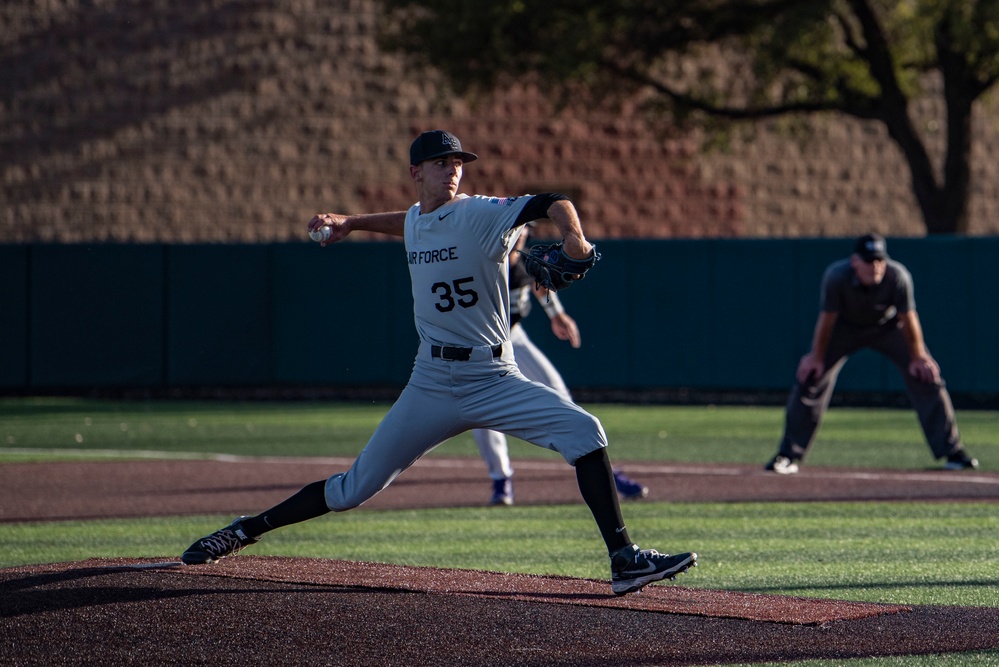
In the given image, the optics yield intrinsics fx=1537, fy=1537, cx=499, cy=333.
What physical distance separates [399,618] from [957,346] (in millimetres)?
16609

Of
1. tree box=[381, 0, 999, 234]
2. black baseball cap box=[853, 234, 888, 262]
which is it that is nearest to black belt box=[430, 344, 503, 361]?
black baseball cap box=[853, 234, 888, 262]

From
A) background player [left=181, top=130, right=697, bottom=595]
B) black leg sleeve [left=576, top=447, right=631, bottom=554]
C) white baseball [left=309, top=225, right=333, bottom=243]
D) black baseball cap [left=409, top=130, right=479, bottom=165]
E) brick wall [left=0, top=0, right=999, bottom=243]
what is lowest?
black leg sleeve [left=576, top=447, right=631, bottom=554]

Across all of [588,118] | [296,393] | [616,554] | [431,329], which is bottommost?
[296,393]

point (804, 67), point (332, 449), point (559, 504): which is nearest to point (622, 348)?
point (804, 67)

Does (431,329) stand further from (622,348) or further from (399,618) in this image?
(622,348)

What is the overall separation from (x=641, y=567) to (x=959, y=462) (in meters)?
7.39

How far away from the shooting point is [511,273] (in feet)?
34.5

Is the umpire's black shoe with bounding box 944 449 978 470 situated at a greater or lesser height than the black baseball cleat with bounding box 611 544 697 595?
lesser

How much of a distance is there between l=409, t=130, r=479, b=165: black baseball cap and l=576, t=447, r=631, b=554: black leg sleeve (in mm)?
1504

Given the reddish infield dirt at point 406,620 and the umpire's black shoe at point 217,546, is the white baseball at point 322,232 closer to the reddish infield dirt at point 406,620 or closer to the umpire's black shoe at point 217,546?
the umpire's black shoe at point 217,546

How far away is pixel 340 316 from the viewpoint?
2381 centimetres

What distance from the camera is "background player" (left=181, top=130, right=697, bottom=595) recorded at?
672 centimetres

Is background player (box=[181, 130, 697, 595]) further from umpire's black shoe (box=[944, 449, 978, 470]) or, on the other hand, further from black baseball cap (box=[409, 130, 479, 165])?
umpire's black shoe (box=[944, 449, 978, 470])

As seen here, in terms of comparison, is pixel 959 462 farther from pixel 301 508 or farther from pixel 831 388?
pixel 301 508
